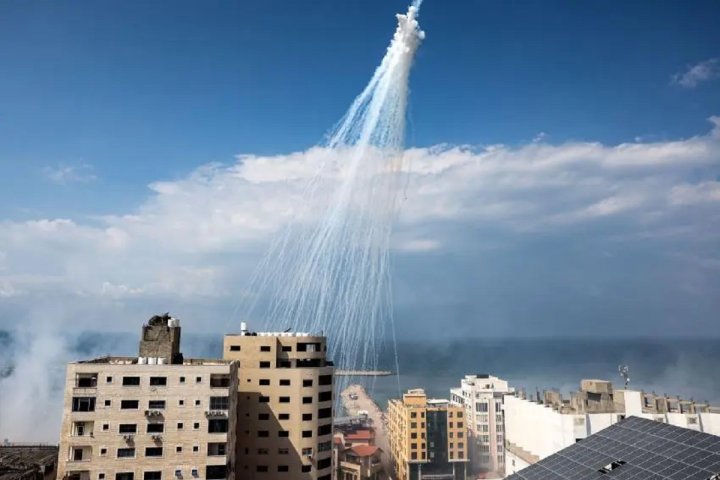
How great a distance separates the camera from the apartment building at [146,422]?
43344mm

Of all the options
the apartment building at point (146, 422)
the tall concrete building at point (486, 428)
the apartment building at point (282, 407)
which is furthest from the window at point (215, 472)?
the tall concrete building at point (486, 428)

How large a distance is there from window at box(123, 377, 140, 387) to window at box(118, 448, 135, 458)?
510 centimetres

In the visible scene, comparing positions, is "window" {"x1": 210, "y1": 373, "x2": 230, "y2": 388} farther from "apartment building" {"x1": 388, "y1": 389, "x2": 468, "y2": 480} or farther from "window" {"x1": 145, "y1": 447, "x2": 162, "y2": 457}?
"apartment building" {"x1": 388, "y1": 389, "x2": 468, "y2": 480}

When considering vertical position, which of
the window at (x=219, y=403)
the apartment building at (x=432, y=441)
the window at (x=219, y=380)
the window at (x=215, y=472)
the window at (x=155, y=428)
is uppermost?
the window at (x=219, y=380)

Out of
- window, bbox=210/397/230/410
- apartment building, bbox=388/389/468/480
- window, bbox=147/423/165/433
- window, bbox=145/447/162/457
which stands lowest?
apartment building, bbox=388/389/468/480

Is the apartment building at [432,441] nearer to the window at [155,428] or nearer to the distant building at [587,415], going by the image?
the distant building at [587,415]

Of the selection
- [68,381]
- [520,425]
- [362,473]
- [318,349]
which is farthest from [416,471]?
[68,381]

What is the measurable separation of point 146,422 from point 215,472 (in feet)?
23.5

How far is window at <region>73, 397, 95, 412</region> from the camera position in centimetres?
4378

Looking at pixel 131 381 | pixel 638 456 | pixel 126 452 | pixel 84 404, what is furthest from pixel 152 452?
pixel 638 456

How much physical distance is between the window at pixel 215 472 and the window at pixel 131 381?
9333 mm

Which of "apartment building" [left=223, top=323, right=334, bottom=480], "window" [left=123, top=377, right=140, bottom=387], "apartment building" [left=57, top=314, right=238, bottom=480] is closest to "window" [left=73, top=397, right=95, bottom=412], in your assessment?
"apartment building" [left=57, top=314, right=238, bottom=480]

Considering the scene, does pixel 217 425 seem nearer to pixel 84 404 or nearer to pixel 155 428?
pixel 155 428

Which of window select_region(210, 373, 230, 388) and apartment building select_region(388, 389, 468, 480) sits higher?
window select_region(210, 373, 230, 388)
